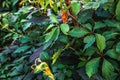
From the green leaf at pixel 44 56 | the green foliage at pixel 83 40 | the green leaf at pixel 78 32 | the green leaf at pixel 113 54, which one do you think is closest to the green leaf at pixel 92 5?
the green foliage at pixel 83 40

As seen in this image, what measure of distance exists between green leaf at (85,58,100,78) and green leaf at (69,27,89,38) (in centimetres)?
14

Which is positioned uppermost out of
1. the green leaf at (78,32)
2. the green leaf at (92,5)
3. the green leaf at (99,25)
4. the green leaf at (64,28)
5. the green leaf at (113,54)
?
the green leaf at (92,5)

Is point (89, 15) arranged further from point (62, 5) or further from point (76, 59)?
point (76, 59)

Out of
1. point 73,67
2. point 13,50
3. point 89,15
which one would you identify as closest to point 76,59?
point 73,67

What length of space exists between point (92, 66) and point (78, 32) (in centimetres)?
18

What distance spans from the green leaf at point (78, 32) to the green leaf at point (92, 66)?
14cm

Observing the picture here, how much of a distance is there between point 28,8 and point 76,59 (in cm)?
48

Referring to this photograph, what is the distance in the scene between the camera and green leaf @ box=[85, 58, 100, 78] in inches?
56.6

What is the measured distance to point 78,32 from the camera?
146 centimetres

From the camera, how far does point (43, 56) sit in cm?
163

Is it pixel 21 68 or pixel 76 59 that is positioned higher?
pixel 76 59

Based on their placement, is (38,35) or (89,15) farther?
(38,35)

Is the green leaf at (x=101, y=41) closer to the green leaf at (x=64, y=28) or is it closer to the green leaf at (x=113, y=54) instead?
the green leaf at (x=113, y=54)

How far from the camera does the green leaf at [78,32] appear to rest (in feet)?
4.77
